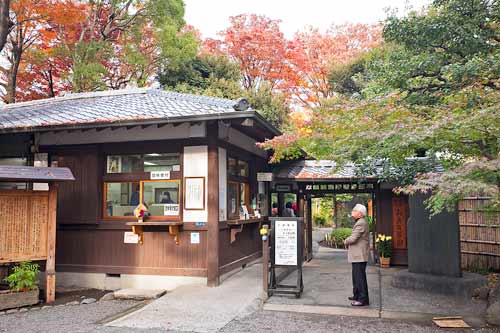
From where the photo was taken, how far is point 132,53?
737 inches

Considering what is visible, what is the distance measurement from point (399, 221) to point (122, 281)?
25.4 ft

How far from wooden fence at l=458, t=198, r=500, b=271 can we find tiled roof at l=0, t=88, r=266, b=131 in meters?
6.74

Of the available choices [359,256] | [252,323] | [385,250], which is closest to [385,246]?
[385,250]

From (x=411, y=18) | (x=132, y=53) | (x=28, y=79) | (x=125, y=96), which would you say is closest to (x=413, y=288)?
(x=411, y=18)

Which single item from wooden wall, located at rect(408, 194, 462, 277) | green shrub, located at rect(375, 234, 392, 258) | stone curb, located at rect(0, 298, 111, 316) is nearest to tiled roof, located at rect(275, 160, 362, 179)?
green shrub, located at rect(375, 234, 392, 258)

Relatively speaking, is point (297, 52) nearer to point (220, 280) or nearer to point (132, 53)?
point (132, 53)

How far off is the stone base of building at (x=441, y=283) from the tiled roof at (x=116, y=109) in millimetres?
4688

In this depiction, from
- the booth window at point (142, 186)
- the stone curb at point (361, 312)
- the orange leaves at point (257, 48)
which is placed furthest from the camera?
the orange leaves at point (257, 48)

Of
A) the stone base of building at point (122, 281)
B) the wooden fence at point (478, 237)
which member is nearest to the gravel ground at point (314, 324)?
the stone base of building at point (122, 281)

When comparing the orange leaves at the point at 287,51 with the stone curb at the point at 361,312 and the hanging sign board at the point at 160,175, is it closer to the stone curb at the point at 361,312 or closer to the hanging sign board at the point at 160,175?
the hanging sign board at the point at 160,175

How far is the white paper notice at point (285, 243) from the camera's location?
7.34 meters

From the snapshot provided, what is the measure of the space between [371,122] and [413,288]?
380 centimetres

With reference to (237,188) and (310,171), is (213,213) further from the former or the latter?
(310,171)

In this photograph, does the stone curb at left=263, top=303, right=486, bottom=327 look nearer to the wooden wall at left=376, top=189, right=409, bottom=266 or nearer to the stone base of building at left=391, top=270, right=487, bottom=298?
the stone base of building at left=391, top=270, right=487, bottom=298
